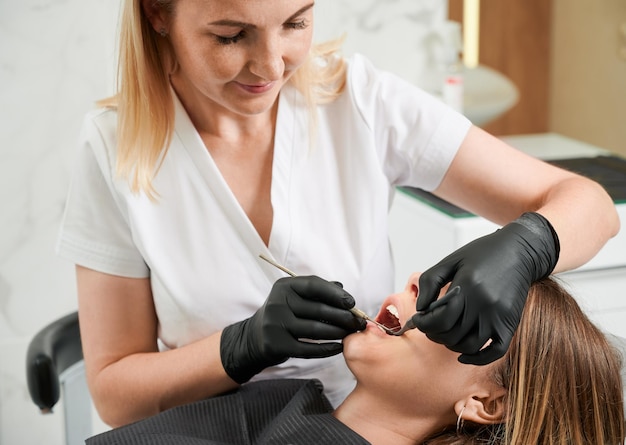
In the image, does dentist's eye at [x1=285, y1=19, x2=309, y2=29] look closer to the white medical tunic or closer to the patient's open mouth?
the white medical tunic

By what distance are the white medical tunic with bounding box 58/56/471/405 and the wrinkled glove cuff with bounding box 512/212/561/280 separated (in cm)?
27

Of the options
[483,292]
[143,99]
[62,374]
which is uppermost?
[143,99]

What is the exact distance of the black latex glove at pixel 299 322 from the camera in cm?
129

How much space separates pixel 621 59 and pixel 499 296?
2780mm

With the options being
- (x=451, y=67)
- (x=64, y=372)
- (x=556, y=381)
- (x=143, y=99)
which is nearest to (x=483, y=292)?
(x=556, y=381)

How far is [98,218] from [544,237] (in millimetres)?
736

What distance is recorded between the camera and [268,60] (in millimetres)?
1282

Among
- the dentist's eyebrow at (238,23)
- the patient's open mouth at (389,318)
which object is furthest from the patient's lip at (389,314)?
the dentist's eyebrow at (238,23)

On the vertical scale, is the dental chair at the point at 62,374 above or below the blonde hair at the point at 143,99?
below

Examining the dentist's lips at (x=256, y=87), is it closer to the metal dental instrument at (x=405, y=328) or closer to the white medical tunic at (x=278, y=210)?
the white medical tunic at (x=278, y=210)

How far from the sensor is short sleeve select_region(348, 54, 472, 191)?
1.52m

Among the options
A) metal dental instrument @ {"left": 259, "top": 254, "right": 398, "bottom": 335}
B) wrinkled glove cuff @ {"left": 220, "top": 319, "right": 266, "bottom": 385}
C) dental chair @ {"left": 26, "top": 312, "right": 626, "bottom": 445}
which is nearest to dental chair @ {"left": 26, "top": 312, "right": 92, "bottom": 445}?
dental chair @ {"left": 26, "top": 312, "right": 626, "bottom": 445}

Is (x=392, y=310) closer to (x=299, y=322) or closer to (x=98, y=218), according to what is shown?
(x=299, y=322)

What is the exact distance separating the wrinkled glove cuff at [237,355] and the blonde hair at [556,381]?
1.10ft
